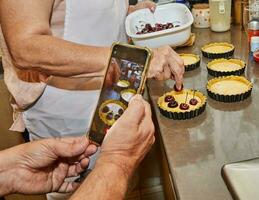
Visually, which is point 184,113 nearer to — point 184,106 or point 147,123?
point 184,106

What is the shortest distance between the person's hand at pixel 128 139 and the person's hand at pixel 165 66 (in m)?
0.25

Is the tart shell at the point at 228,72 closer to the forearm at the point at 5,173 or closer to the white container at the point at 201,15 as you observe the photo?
the white container at the point at 201,15

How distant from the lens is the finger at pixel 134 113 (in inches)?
27.5

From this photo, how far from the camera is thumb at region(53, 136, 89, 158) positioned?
800 mm

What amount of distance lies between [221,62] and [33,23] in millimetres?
619

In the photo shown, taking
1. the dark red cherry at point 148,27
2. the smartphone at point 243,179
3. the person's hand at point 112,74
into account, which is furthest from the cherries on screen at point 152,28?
the smartphone at point 243,179

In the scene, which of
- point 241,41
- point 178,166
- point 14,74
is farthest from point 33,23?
point 241,41

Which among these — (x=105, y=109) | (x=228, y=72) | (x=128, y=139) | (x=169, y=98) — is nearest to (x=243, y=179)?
(x=128, y=139)

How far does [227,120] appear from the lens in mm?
905

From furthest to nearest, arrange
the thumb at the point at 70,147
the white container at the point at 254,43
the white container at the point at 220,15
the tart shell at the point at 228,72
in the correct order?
the white container at the point at 220,15, the white container at the point at 254,43, the tart shell at the point at 228,72, the thumb at the point at 70,147

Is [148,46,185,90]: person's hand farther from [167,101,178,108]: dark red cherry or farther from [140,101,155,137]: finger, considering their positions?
[140,101,155,137]: finger

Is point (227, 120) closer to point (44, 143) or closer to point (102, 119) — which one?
point (102, 119)

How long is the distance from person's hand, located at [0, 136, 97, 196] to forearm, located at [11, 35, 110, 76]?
23cm

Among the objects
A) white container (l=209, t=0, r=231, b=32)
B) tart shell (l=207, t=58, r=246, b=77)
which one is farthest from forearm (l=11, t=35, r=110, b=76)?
white container (l=209, t=0, r=231, b=32)
